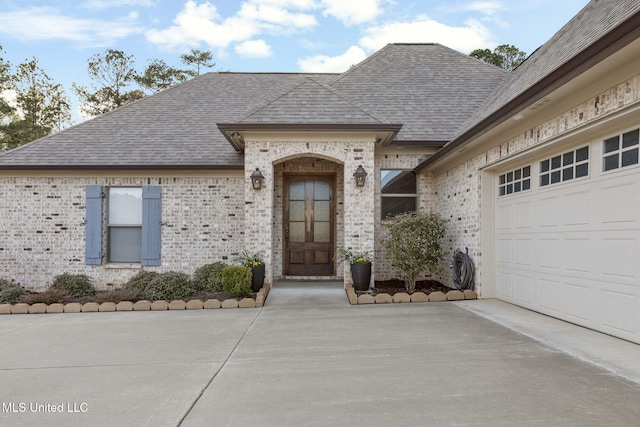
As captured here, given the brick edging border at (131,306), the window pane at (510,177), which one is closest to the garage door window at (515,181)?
the window pane at (510,177)

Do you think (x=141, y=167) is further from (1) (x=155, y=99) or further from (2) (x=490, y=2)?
(2) (x=490, y=2)

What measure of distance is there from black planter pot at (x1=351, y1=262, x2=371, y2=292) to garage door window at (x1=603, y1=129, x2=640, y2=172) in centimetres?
415

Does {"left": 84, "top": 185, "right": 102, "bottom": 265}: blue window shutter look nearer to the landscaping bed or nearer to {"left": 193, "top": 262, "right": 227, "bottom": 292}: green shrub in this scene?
{"left": 193, "top": 262, "right": 227, "bottom": 292}: green shrub

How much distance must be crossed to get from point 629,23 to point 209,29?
20922 millimetres

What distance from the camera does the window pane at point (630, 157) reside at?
Answer: 4145mm

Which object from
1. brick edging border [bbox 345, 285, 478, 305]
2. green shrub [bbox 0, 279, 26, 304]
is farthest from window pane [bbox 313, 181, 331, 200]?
green shrub [bbox 0, 279, 26, 304]

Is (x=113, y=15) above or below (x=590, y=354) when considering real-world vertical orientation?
above

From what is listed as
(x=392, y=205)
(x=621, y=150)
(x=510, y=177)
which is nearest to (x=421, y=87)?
(x=392, y=205)

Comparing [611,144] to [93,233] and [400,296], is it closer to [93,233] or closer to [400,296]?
[400,296]

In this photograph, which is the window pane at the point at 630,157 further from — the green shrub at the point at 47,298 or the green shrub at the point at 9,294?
the green shrub at the point at 9,294

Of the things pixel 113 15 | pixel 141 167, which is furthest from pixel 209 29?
pixel 141 167

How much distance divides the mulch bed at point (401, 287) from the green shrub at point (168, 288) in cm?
363

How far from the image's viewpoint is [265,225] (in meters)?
7.86

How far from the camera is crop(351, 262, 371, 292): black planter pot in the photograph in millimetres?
7570
